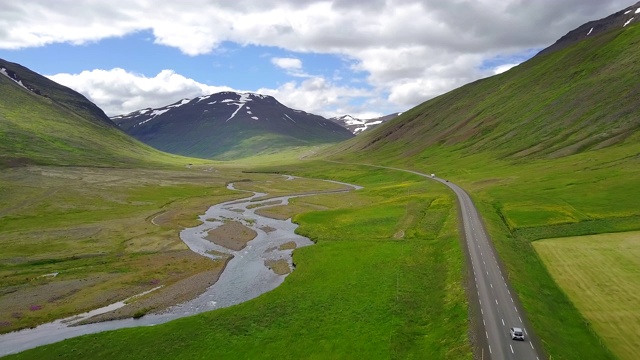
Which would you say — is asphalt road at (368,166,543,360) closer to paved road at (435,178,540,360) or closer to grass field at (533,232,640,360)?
paved road at (435,178,540,360)

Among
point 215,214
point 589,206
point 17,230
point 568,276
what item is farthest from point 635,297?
point 17,230

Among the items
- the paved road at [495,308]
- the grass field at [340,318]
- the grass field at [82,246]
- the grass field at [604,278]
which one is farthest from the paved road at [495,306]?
the grass field at [82,246]

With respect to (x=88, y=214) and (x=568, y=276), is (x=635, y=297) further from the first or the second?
(x=88, y=214)

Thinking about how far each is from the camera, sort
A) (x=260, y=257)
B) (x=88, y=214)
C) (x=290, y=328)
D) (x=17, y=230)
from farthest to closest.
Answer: (x=88, y=214), (x=17, y=230), (x=260, y=257), (x=290, y=328)

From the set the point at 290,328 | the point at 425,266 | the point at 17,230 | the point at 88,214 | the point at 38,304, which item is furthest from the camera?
the point at 88,214

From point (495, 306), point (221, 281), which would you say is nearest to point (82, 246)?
point (221, 281)

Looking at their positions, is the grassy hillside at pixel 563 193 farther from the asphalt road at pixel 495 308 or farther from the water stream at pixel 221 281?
the water stream at pixel 221 281

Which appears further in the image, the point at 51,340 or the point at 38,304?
the point at 38,304
